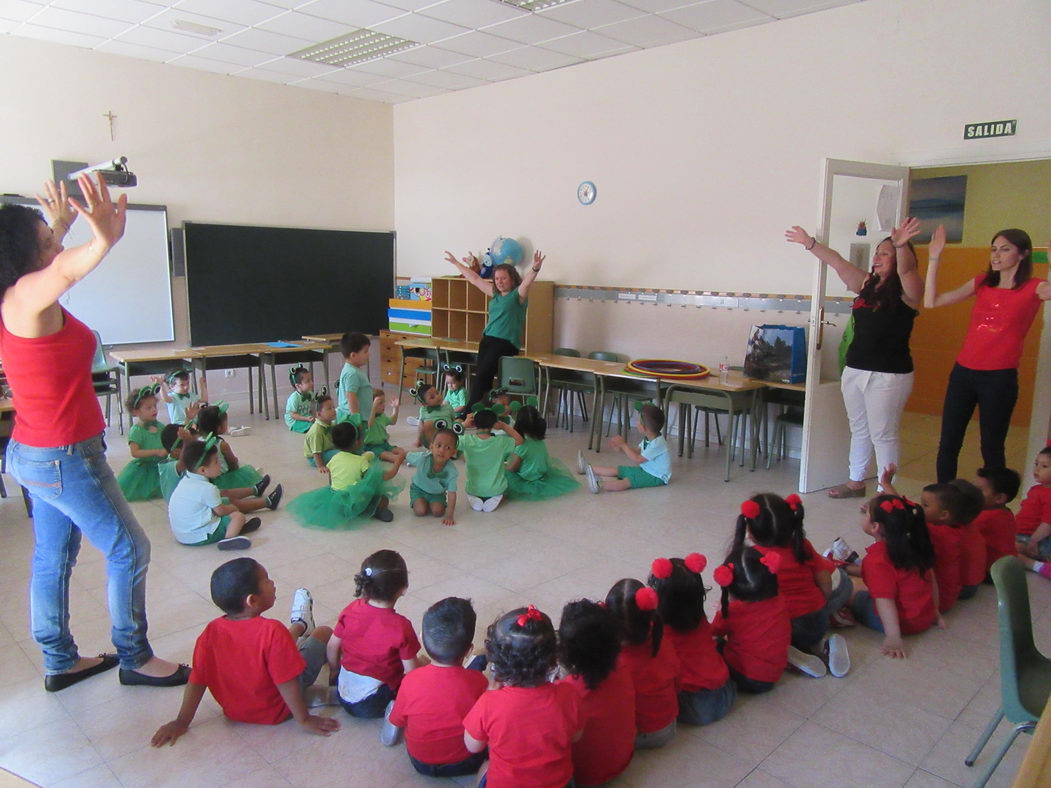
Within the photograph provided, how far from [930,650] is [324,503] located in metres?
3.03

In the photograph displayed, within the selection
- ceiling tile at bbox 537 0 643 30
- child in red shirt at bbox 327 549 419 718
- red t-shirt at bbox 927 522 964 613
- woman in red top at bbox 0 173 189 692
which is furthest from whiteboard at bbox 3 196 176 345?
red t-shirt at bbox 927 522 964 613

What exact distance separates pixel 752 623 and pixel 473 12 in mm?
4958

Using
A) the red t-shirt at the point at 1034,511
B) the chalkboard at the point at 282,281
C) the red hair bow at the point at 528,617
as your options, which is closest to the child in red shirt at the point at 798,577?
the red hair bow at the point at 528,617

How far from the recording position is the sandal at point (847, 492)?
15.8 ft

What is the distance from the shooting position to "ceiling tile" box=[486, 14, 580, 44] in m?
5.86

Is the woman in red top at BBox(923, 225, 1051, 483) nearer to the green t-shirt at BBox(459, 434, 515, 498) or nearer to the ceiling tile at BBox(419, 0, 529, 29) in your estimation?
the green t-shirt at BBox(459, 434, 515, 498)

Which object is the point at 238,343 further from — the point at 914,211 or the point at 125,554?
the point at 914,211

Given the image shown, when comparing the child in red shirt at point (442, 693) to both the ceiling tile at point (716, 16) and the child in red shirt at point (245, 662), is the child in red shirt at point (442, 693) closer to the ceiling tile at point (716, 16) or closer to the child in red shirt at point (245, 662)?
the child in red shirt at point (245, 662)

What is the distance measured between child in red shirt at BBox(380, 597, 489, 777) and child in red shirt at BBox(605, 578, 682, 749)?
42 centimetres

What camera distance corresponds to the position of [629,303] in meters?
6.97

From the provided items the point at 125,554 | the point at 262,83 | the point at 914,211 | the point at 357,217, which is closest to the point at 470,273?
the point at 357,217

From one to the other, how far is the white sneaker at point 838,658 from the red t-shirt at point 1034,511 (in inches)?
63.0

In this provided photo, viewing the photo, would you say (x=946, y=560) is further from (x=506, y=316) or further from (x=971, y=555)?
(x=506, y=316)

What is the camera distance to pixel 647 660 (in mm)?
2184
